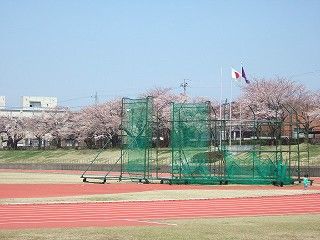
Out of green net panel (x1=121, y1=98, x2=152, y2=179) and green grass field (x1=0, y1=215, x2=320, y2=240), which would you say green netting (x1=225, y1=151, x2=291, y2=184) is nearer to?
green net panel (x1=121, y1=98, x2=152, y2=179)

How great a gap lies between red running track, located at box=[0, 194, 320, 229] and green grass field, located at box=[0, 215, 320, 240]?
1240mm

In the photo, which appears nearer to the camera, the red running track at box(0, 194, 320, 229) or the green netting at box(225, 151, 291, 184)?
the red running track at box(0, 194, 320, 229)

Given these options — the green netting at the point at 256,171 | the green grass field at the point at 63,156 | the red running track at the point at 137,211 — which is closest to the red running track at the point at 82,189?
the green netting at the point at 256,171

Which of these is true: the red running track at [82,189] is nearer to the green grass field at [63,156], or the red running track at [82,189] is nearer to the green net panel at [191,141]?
the green net panel at [191,141]

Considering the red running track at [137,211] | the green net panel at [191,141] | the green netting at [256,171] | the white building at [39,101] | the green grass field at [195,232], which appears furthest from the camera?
the white building at [39,101]

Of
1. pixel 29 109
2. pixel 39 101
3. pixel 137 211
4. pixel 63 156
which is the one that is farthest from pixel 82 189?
pixel 39 101

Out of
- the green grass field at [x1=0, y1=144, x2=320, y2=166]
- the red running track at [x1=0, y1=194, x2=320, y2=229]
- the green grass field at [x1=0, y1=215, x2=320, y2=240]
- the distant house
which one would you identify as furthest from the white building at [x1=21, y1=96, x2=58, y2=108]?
the green grass field at [x1=0, y1=215, x2=320, y2=240]

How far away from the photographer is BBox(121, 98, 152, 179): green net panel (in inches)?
1406

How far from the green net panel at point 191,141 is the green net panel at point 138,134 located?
1505 millimetres

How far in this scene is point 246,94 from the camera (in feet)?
238

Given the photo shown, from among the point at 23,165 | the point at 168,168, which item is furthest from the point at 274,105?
the point at 23,165

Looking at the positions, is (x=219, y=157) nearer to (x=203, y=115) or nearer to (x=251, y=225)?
(x=203, y=115)

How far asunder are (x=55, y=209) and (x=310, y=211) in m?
7.98

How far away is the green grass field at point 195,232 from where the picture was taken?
12305 mm
